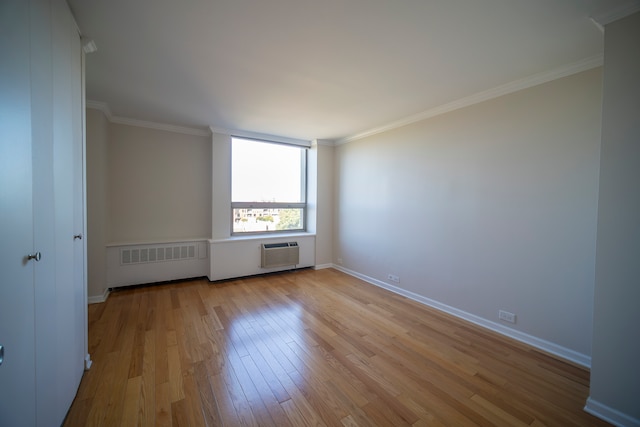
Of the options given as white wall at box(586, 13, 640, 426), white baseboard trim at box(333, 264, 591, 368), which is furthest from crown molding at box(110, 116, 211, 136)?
white wall at box(586, 13, 640, 426)

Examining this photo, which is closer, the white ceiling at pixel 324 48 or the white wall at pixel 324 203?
the white ceiling at pixel 324 48

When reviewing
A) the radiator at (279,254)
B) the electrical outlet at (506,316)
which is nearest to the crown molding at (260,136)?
the radiator at (279,254)

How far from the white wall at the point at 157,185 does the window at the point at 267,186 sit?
0.53m

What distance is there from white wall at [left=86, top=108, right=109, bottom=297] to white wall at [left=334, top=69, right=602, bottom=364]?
13.3ft

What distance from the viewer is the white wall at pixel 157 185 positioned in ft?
12.5

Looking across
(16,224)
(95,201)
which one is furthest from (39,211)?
(95,201)

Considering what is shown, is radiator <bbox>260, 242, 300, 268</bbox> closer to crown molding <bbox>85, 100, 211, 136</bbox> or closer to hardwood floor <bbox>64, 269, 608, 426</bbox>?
hardwood floor <bbox>64, 269, 608, 426</bbox>

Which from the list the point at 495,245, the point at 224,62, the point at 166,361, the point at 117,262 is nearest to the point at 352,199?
the point at 495,245

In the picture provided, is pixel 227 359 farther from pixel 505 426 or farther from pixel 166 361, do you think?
pixel 505 426

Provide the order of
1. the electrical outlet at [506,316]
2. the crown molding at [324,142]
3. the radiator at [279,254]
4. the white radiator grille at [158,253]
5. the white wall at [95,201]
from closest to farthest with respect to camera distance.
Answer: the electrical outlet at [506,316] < the white wall at [95,201] < the white radiator grille at [158,253] < the radiator at [279,254] < the crown molding at [324,142]

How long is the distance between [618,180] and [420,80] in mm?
1720

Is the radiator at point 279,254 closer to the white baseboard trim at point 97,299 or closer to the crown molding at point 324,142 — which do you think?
the crown molding at point 324,142

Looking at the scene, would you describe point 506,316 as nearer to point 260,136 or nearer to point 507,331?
point 507,331

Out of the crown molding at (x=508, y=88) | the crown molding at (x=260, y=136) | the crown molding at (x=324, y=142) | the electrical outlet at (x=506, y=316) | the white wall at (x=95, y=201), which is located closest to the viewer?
the crown molding at (x=508, y=88)
